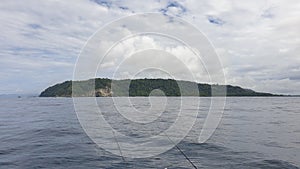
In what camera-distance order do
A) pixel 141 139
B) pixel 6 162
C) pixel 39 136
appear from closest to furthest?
pixel 6 162 < pixel 141 139 < pixel 39 136

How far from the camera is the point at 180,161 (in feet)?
47.2

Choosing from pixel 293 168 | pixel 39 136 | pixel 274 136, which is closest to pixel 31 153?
pixel 39 136

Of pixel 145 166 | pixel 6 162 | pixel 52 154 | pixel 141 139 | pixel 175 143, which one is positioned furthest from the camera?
pixel 141 139

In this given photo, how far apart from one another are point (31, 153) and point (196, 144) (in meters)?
10.3

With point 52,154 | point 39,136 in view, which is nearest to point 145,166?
point 52,154

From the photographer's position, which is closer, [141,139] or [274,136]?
[141,139]

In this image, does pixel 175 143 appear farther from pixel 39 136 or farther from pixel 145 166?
pixel 39 136

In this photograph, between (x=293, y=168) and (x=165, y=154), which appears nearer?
(x=293, y=168)

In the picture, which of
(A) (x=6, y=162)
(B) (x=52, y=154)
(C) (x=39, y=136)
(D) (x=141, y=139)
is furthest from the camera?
(C) (x=39, y=136)

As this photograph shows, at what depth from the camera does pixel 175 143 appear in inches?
752

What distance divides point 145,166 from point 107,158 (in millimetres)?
2526

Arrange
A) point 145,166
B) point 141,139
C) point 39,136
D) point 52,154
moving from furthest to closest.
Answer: point 39,136
point 141,139
point 52,154
point 145,166

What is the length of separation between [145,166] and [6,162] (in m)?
6.97

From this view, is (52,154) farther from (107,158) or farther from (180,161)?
(180,161)
